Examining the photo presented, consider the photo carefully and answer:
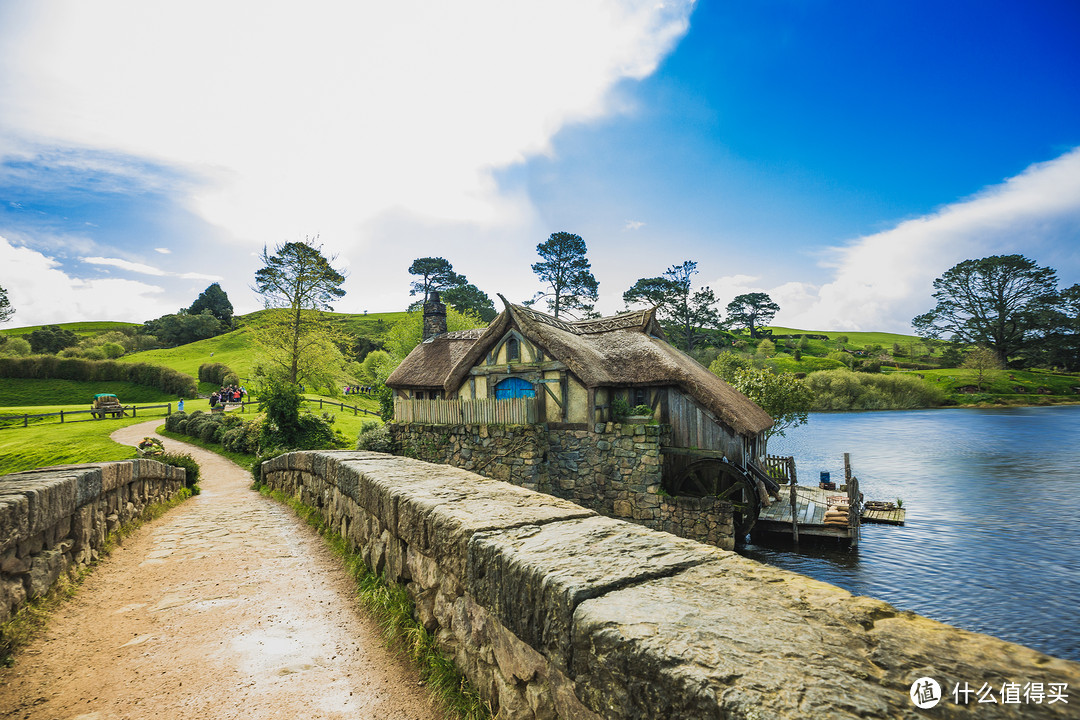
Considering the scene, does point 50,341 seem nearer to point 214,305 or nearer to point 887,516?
point 214,305

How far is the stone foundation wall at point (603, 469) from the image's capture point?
13.7 metres

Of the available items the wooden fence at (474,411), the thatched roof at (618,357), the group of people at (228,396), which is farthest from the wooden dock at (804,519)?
the group of people at (228,396)

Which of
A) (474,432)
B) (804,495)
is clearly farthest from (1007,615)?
(474,432)

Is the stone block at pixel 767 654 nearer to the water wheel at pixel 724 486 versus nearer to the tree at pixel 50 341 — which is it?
the water wheel at pixel 724 486

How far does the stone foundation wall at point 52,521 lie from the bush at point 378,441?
1305 centimetres

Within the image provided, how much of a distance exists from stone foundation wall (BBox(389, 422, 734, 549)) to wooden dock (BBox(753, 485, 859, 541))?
318cm

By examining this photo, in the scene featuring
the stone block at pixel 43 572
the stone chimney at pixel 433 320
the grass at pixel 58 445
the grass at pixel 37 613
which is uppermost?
the stone chimney at pixel 433 320

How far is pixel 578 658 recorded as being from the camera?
5.55 ft

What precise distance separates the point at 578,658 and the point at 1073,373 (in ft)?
264

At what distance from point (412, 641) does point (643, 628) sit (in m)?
2.25

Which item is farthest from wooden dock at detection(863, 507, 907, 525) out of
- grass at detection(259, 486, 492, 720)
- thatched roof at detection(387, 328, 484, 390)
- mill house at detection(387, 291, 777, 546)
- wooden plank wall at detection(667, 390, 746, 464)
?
grass at detection(259, 486, 492, 720)

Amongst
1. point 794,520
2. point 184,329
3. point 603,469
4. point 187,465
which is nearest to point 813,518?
point 794,520

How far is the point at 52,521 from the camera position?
3934mm

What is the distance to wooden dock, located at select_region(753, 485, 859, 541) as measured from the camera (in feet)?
49.3
